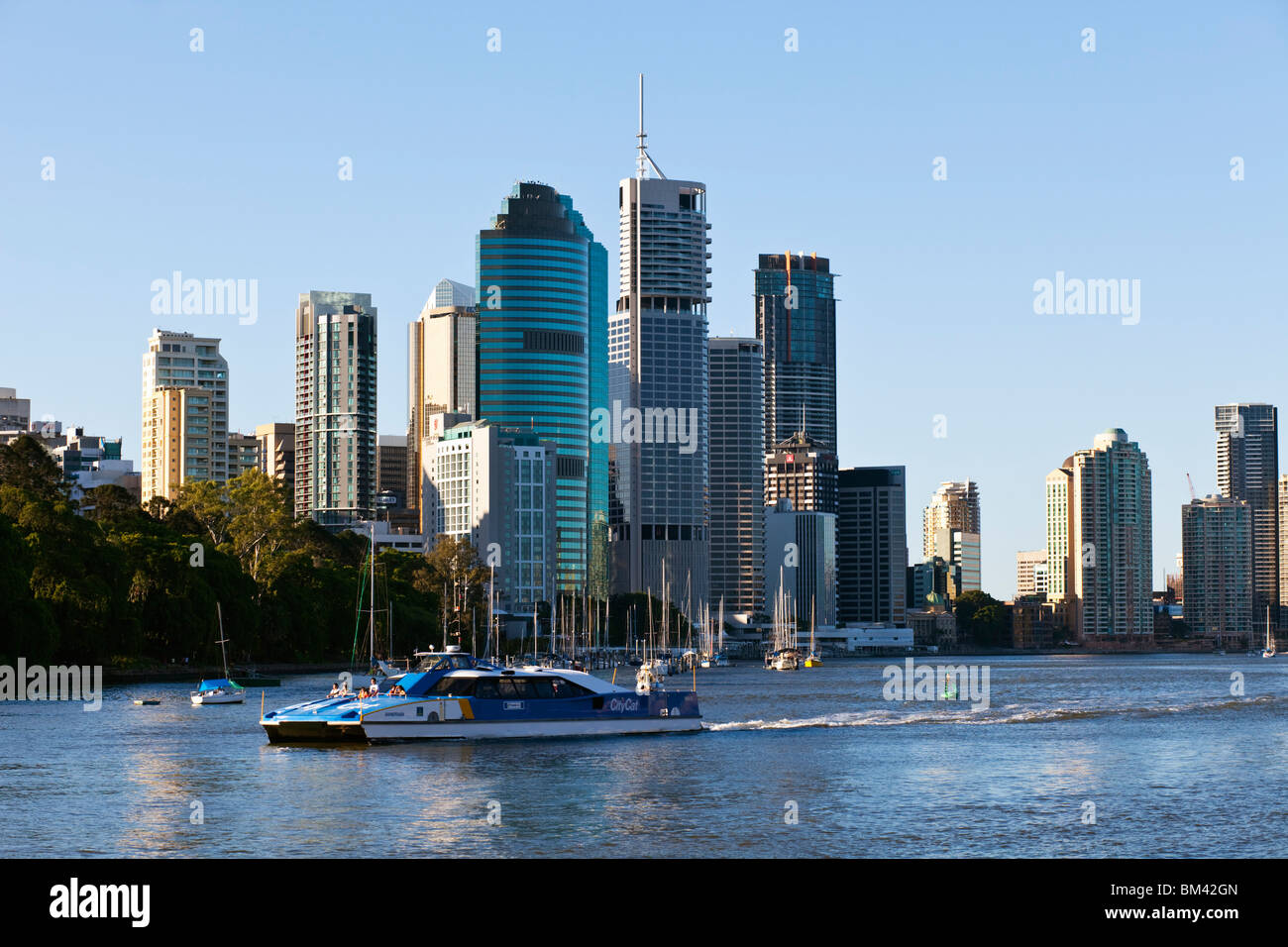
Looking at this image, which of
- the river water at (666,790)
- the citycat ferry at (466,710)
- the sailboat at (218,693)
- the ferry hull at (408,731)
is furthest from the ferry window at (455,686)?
the sailboat at (218,693)

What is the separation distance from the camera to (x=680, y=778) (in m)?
55.8

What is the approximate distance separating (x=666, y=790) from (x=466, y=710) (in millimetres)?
18304

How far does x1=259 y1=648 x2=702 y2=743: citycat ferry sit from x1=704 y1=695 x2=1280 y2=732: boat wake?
372 inches

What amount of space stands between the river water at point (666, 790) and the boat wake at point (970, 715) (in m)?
0.72

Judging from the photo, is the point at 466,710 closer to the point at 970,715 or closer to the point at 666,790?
the point at 666,790

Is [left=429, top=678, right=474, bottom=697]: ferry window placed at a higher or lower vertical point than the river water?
higher

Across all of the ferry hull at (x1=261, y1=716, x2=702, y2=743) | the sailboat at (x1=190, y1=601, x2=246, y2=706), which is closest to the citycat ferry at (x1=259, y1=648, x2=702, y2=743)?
the ferry hull at (x1=261, y1=716, x2=702, y2=743)

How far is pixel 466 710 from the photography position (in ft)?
223

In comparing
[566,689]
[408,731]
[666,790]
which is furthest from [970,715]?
[666,790]

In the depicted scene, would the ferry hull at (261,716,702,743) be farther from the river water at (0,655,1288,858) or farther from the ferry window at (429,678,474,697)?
the ferry window at (429,678,474,697)

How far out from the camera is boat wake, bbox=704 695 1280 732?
278 feet
